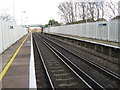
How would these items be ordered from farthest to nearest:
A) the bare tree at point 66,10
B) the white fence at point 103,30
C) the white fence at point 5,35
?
the bare tree at point 66,10 < the white fence at point 103,30 < the white fence at point 5,35

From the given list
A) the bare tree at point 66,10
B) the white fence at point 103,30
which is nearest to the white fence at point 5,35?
the white fence at point 103,30

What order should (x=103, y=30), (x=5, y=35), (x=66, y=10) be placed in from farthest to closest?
(x=66, y=10) < (x=103, y=30) < (x=5, y=35)

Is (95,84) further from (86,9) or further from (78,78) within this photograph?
(86,9)

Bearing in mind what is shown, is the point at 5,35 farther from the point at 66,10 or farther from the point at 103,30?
the point at 66,10

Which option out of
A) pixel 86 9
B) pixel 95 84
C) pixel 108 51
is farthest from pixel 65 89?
pixel 86 9

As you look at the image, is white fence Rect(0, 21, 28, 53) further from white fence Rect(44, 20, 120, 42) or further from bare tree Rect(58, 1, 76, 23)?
bare tree Rect(58, 1, 76, 23)

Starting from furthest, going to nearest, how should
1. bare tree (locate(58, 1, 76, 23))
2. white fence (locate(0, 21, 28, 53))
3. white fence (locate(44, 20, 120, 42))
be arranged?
bare tree (locate(58, 1, 76, 23)), white fence (locate(44, 20, 120, 42)), white fence (locate(0, 21, 28, 53))

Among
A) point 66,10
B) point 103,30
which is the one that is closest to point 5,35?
point 103,30

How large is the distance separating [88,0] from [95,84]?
18.2m

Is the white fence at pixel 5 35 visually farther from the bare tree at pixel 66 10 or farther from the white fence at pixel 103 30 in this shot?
the bare tree at pixel 66 10

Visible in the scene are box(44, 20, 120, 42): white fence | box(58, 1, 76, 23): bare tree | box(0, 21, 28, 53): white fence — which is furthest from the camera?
box(58, 1, 76, 23): bare tree

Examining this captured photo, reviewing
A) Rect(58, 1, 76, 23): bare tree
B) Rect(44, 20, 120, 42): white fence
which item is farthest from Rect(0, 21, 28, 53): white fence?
Rect(58, 1, 76, 23): bare tree

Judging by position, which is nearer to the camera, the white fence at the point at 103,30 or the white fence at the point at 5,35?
the white fence at the point at 5,35

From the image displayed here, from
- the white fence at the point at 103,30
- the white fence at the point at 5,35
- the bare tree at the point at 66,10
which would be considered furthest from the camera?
the bare tree at the point at 66,10
